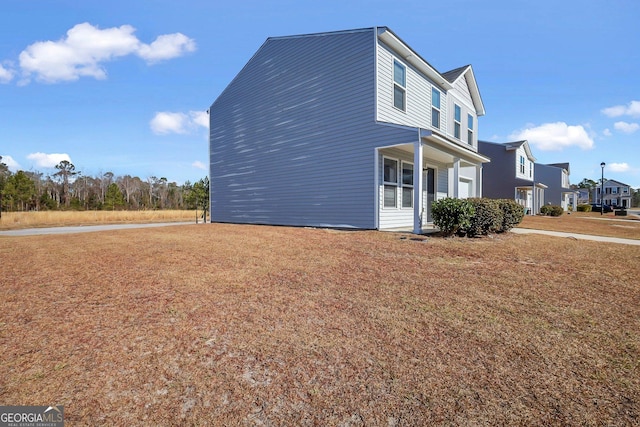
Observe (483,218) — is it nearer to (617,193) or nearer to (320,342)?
(320,342)

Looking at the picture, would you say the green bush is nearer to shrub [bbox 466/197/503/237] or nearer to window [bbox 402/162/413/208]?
window [bbox 402/162/413/208]

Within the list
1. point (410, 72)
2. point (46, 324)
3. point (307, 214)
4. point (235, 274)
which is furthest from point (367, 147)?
point (46, 324)

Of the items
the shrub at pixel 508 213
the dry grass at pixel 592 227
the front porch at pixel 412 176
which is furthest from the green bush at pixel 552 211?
the shrub at pixel 508 213

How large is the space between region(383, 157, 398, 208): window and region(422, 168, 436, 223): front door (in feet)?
8.79

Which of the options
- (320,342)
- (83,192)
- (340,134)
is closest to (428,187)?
(340,134)

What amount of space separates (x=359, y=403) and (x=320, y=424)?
12.4 inches

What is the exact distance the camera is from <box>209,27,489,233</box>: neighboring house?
415 inches

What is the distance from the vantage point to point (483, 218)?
8805mm

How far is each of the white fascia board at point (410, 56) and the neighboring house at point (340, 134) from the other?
5cm

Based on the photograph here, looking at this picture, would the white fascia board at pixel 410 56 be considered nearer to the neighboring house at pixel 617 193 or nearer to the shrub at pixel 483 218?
the shrub at pixel 483 218

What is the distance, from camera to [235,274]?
4973 millimetres

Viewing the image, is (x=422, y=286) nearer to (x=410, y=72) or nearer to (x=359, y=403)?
(x=359, y=403)

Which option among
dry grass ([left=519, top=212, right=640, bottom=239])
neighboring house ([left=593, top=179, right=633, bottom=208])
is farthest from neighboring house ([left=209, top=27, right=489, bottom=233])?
neighboring house ([left=593, top=179, right=633, bottom=208])

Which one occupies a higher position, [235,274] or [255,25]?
[255,25]
